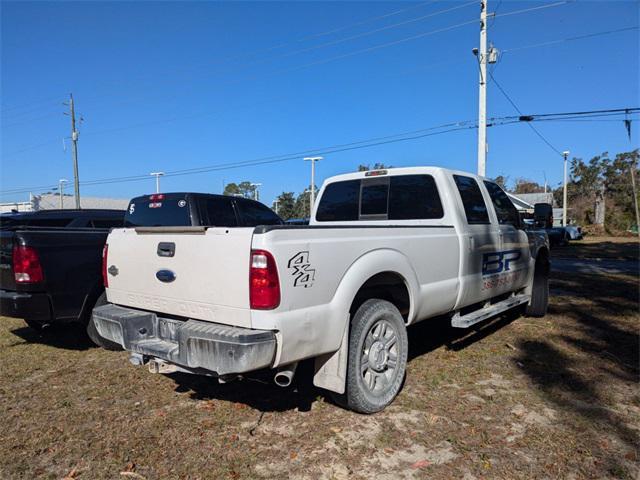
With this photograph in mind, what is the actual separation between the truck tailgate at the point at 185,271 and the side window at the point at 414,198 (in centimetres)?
260

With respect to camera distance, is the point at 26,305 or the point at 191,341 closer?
the point at 191,341

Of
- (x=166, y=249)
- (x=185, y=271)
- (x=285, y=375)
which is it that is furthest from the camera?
(x=166, y=249)

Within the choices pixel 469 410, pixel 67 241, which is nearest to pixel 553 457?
pixel 469 410

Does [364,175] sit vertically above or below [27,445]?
above

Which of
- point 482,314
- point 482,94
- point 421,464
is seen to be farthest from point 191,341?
point 482,94

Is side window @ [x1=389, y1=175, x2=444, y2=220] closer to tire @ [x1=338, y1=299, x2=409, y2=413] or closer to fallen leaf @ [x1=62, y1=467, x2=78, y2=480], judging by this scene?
tire @ [x1=338, y1=299, x2=409, y2=413]

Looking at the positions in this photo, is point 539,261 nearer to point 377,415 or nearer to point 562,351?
point 562,351

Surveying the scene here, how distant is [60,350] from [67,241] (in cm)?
148

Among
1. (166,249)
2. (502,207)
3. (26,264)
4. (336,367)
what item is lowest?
(336,367)

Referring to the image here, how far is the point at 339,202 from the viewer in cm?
566

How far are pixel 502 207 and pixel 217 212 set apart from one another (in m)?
3.95

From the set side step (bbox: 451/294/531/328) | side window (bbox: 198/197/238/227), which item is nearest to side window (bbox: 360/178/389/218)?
side step (bbox: 451/294/531/328)

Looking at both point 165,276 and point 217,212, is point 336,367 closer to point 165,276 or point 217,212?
point 165,276

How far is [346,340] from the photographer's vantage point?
3.34 m
